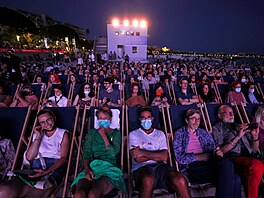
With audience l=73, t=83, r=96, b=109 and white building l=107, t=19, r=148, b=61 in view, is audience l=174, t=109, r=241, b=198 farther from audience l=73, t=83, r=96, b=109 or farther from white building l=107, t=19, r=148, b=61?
white building l=107, t=19, r=148, b=61

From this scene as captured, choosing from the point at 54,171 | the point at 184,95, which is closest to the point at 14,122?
the point at 54,171

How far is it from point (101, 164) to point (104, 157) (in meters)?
0.14

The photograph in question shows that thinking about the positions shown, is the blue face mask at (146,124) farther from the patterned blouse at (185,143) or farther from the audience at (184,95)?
the audience at (184,95)

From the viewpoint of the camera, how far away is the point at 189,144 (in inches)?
107

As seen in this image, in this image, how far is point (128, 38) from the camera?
28.3 meters

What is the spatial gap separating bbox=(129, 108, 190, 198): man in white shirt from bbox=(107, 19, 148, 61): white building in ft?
82.2

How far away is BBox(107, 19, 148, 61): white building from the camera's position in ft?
90.4

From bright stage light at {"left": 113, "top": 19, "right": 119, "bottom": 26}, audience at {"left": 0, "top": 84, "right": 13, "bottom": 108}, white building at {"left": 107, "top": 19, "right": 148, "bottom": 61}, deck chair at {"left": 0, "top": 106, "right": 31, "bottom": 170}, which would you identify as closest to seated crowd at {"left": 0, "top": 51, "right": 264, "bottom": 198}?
deck chair at {"left": 0, "top": 106, "right": 31, "bottom": 170}

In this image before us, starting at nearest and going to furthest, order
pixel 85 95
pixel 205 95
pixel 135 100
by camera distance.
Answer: pixel 85 95 → pixel 135 100 → pixel 205 95

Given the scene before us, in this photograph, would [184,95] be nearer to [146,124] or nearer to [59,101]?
[146,124]

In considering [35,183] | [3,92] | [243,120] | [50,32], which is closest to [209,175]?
[243,120]

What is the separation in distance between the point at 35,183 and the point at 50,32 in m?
51.0

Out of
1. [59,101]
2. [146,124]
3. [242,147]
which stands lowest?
[242,147]

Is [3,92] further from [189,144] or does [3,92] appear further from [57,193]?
[189,144]
